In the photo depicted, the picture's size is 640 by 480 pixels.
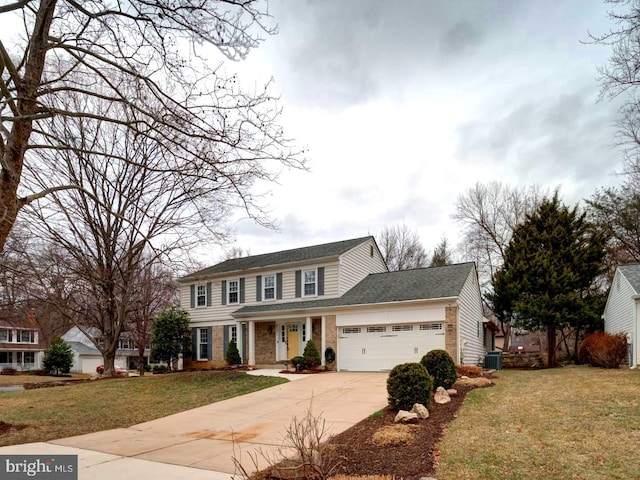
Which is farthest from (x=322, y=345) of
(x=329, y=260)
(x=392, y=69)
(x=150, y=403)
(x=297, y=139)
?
(x=297, y=139)

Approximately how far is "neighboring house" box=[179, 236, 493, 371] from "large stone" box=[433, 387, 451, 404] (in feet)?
21.6

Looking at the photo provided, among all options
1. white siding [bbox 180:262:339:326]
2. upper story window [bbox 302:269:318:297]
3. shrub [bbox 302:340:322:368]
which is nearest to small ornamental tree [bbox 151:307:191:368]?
white siding [bbox 180:262:339:326]

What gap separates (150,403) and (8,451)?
5.54 metres

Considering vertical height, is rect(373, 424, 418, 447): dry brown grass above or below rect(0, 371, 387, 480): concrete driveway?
above

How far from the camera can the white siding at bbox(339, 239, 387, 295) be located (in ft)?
70.8

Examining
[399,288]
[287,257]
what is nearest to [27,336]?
[287,257]

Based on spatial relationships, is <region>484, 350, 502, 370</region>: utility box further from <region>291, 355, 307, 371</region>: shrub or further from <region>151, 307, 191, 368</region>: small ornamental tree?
<region>151, 307, 191, 368</region>: small ornamental tree

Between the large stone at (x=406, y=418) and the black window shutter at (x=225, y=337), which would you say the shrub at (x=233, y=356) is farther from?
the large stone at (x=406, y=418)

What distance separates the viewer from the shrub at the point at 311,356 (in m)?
19.0

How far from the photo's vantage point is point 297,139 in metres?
6.50

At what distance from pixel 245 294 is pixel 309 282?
419 cm

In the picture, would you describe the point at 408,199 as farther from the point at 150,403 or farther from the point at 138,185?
the point at 150,403

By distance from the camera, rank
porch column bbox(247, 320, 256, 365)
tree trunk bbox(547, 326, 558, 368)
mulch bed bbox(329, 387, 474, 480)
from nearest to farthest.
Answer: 1. mulch bed bbox(329, 387, 474, 480)
2. tree trunk bbox(547, 326, 558, 368)
3. porch column bbox(247, 320, 256, 365)

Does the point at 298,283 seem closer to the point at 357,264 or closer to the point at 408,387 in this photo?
the point at 357,264
